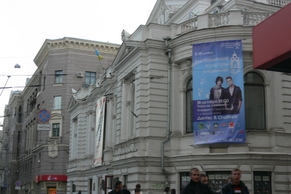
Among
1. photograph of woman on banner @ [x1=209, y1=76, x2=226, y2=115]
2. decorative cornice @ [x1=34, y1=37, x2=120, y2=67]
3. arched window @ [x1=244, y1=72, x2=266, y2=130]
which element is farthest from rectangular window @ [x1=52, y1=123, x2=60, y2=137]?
arched window @ [x1=244, y1=72, x2=266, y2=130]

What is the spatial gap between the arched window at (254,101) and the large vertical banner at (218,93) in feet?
3.07

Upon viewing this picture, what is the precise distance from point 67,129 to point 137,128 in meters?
30.5

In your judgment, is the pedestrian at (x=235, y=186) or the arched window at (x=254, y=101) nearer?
the pedestrian at (x=235, y=186)

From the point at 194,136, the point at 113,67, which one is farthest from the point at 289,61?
the point at 113,67

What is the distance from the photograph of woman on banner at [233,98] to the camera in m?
23.2

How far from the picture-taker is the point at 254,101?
24.1 metres

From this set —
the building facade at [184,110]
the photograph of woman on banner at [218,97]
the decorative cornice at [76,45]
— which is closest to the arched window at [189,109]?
the building facade at [184,110]

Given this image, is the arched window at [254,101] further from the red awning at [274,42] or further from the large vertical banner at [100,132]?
the large vertical banner at [100,132]

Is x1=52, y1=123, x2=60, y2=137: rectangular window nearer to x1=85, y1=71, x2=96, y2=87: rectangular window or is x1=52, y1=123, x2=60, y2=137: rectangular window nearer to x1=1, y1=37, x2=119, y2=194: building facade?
x1=1, y1=37, x2=119, y2=194: building facade

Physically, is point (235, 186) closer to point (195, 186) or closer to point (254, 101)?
point (195, 186)

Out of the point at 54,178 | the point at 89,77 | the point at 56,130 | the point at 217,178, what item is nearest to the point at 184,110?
the point at 217,178

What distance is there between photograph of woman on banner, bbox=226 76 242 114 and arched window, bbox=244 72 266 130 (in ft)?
3.14

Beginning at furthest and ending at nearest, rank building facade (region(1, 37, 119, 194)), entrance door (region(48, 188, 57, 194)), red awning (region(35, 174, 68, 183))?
entrance door (region(48, 188, 57, 194)), building facade (region(1, 37, 119, 194)), red awning (region(35, 174, 68, 183))

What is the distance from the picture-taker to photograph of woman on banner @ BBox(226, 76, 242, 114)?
23156 millimetres
